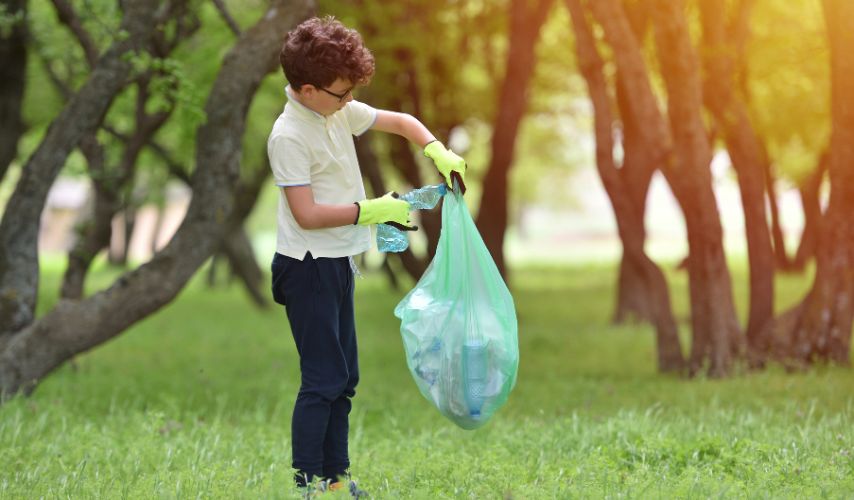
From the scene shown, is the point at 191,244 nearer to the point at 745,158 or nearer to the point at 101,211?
the point at 101,211

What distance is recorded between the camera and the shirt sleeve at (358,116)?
4379 millimetres

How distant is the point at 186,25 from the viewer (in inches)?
387

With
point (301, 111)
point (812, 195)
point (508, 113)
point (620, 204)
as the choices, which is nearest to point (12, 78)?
point (620, 204)

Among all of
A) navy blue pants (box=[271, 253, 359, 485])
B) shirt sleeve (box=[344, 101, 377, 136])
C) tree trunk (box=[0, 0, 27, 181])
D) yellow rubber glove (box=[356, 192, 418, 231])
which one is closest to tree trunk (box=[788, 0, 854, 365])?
shirt sleeve (box=[344, 101, 377, 136])

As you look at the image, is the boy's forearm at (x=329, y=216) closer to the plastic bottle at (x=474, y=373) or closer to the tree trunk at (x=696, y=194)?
the plastic bottle at (x=474, y=373)

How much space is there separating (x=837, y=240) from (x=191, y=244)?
5476mm

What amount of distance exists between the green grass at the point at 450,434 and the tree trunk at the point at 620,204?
0.34m

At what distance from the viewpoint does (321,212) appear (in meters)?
4.00

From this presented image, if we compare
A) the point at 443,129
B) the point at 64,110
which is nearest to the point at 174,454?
the point at 64,110

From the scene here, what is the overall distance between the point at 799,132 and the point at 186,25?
48.1 feet

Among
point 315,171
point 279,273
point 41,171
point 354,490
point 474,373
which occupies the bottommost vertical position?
point 354,490

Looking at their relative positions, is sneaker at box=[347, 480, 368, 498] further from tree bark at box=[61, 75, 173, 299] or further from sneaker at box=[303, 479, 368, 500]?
tree bark at box=[61, 75, 173, 299]

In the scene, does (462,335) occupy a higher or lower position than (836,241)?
lower

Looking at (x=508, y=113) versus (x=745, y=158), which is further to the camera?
(x=508, y=113)
